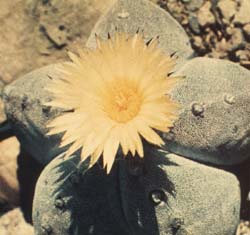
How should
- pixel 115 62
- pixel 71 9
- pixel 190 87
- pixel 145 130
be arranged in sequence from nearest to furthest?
pixel 145 130
pixel 115 62
pixel 190 87
pixel 71 9

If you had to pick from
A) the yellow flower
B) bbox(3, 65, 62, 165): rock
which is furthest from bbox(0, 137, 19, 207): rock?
the yellow flower

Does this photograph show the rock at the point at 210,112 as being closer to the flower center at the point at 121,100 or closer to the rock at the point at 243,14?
the flower center at the point at 121,100

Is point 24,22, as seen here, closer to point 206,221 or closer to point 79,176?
point 79,176

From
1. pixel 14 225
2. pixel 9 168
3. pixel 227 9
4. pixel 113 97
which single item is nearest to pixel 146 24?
pixel 113 97

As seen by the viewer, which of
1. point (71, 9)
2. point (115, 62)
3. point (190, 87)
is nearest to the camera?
point (115, 62)

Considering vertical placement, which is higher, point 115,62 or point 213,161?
point 115,62

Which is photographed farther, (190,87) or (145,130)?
(190,87)

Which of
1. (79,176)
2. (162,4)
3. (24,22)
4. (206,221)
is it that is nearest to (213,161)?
(206,221)

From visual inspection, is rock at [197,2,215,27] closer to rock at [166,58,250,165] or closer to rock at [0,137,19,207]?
rock at [166,58,250,165]
